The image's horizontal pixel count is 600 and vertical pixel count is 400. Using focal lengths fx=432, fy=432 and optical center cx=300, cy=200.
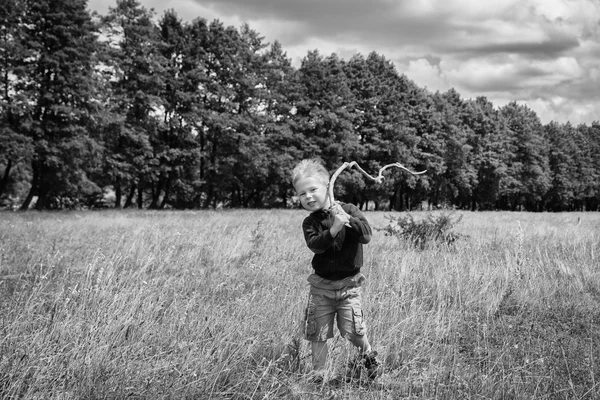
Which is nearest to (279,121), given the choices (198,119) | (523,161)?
(198,119)

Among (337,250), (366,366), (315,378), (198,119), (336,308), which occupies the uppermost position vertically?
(198,119)

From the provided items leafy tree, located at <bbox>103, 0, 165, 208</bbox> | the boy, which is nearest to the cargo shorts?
the boy

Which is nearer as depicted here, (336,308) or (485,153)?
(336,308)

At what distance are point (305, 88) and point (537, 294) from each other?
110ft

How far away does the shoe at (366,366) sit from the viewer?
10.4ft

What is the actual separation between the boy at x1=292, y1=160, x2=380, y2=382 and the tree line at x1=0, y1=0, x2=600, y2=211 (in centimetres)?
2418

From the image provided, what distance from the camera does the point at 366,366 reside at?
3203 millimetres

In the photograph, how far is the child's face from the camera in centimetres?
315

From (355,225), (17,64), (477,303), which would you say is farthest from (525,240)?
(17,64)

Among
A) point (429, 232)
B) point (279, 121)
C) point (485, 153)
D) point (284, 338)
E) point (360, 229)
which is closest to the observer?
point (360, 229)

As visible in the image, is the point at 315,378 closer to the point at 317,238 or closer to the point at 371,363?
the point at 371,363

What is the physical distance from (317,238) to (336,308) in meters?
0.61

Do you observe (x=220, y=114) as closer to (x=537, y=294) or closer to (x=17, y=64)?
(x=17, y=64)

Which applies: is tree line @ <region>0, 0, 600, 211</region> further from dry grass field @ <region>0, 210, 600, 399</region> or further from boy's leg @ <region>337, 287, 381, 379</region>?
boy's leg @ <region>337, 287, 381, 379</region>
